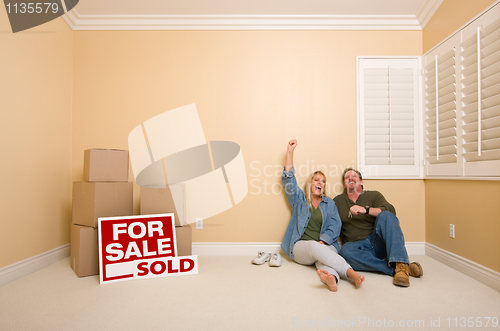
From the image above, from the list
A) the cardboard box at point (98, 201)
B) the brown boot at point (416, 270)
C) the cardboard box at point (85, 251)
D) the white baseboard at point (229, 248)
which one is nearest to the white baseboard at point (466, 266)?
the brown boot at point (416, 270)

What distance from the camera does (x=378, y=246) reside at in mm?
2244

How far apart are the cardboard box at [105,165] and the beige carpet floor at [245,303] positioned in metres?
0.77

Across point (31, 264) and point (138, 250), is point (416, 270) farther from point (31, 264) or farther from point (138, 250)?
point (31, 264)

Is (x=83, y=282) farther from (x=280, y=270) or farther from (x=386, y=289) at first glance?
(x=386, y=289)

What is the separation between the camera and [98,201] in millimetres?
2146

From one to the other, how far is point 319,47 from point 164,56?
156cm

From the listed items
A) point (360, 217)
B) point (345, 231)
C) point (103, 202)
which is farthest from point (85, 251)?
point (360, 217)

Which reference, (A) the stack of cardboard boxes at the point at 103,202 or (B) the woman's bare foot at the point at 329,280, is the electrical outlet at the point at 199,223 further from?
(B) the woman's bare foot at the point at 329,280

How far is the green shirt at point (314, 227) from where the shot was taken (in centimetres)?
244

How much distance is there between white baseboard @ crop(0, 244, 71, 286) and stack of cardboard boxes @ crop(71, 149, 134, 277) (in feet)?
0.92

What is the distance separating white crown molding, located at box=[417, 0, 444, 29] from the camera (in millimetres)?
2510

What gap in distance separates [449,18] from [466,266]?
205 centimetres

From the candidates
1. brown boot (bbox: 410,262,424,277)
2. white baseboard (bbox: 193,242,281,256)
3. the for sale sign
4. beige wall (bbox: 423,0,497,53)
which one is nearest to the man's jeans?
brown boot (bbox: 410,262,424,277)

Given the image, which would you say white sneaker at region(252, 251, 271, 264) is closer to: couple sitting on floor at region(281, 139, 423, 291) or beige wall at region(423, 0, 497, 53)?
couple sitting on floor at region(281, 139, 423, 291)
